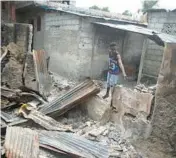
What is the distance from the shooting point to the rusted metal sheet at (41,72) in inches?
291

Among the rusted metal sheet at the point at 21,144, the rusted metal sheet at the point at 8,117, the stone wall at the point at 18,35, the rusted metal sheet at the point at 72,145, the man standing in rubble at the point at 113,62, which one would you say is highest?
the stone wall at the point at 18,35

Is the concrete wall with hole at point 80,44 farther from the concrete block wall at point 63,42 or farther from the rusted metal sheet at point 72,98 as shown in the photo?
the rusted metal sheet at point 72,98

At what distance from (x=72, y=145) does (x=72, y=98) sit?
5.76ft

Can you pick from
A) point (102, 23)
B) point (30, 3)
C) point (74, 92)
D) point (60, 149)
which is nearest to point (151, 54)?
point (102, 23)

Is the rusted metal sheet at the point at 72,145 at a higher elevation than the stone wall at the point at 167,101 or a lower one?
lower

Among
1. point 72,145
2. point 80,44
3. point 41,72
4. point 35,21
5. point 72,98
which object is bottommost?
point 72,145

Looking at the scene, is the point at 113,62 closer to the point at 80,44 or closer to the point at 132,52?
the point at 80,44

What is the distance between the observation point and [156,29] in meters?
10.3

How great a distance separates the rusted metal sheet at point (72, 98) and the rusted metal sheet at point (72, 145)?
1.16 m

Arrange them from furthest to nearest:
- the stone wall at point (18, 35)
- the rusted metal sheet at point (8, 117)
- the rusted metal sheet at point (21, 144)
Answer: the stone wall at point (18, 35), the rusted metal sheet at point (8, 117), the rusted metal sheet at point (21, 144)

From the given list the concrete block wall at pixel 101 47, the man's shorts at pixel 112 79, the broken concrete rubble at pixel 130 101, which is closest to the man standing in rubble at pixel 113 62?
the man's shorts at pixel 112 79

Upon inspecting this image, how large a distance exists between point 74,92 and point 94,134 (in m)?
1.43

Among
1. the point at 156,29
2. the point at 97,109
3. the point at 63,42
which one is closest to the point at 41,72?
the point at 97,109

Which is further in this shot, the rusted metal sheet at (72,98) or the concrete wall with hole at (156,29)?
the concrete wall with hole at (156,29)
